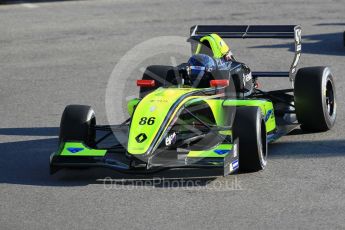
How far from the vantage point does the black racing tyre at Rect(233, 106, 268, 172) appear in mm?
8742

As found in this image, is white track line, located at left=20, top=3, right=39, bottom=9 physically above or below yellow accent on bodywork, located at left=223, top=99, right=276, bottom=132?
below

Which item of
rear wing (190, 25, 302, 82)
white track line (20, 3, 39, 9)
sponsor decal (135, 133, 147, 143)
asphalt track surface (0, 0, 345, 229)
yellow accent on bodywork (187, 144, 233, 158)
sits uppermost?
rear wing (190, 25, 302, 82)

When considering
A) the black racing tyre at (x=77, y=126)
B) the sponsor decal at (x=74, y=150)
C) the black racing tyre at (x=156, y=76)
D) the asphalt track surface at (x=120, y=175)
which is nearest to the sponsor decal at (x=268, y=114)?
the asphalt track surface at (x=120, y=175)

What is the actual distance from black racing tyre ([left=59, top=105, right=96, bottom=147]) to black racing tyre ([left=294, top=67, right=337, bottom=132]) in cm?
231

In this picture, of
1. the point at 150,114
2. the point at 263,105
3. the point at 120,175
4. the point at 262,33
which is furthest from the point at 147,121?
the point at 262,33

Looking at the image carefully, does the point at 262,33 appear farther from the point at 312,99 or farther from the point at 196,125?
the point at 196,125

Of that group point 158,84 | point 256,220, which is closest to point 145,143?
point 256,220

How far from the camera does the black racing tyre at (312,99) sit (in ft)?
33.8

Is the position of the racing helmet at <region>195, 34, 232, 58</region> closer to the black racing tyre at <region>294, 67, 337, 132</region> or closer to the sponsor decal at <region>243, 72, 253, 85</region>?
the sponsor decal at <region>243, 72, 253, 85</region>

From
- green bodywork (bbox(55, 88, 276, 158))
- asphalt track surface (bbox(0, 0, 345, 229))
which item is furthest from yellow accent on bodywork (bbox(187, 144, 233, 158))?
asphalt track surface (bbox(0, 0, 345, 229))

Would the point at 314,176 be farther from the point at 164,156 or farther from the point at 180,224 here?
the point at 180,224

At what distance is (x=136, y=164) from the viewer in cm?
848

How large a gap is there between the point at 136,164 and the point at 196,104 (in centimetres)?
A: 112

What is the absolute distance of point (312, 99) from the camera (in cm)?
1032
